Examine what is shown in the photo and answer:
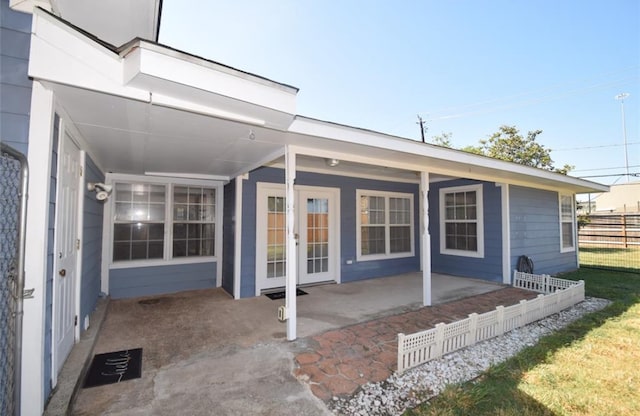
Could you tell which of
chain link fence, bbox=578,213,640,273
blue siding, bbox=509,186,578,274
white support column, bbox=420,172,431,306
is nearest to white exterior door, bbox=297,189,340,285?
white support column, bbox=420,172,431,306

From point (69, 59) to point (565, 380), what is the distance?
4.58 meters

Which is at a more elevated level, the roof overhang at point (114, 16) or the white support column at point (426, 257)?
the roof overhang at point (114, 16)

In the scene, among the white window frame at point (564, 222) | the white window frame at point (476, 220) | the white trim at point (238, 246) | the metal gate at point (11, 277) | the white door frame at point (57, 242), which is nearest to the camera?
the metal gate at point (11, 277)

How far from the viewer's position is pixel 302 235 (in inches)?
227

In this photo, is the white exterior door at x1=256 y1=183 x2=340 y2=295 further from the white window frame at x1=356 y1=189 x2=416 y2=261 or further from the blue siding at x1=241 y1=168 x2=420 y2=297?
the white window frame at x1=356 y1=189 x2=416 y2=261

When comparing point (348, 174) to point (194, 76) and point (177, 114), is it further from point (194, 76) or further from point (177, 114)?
point (194, 76)

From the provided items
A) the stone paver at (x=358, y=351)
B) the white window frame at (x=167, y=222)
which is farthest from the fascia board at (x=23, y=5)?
the white window frame at (x=167, y=222)

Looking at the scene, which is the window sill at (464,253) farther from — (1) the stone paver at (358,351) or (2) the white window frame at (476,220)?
(1) the stone paver at (358,351)

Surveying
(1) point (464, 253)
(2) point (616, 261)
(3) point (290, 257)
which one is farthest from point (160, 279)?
(2) point (616, 261)

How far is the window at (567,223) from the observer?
8.15 meters

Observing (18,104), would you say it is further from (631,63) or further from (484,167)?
(631,63)

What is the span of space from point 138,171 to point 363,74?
987cm

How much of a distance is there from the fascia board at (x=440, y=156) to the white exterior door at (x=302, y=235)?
213 cm

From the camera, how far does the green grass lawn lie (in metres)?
2.16
